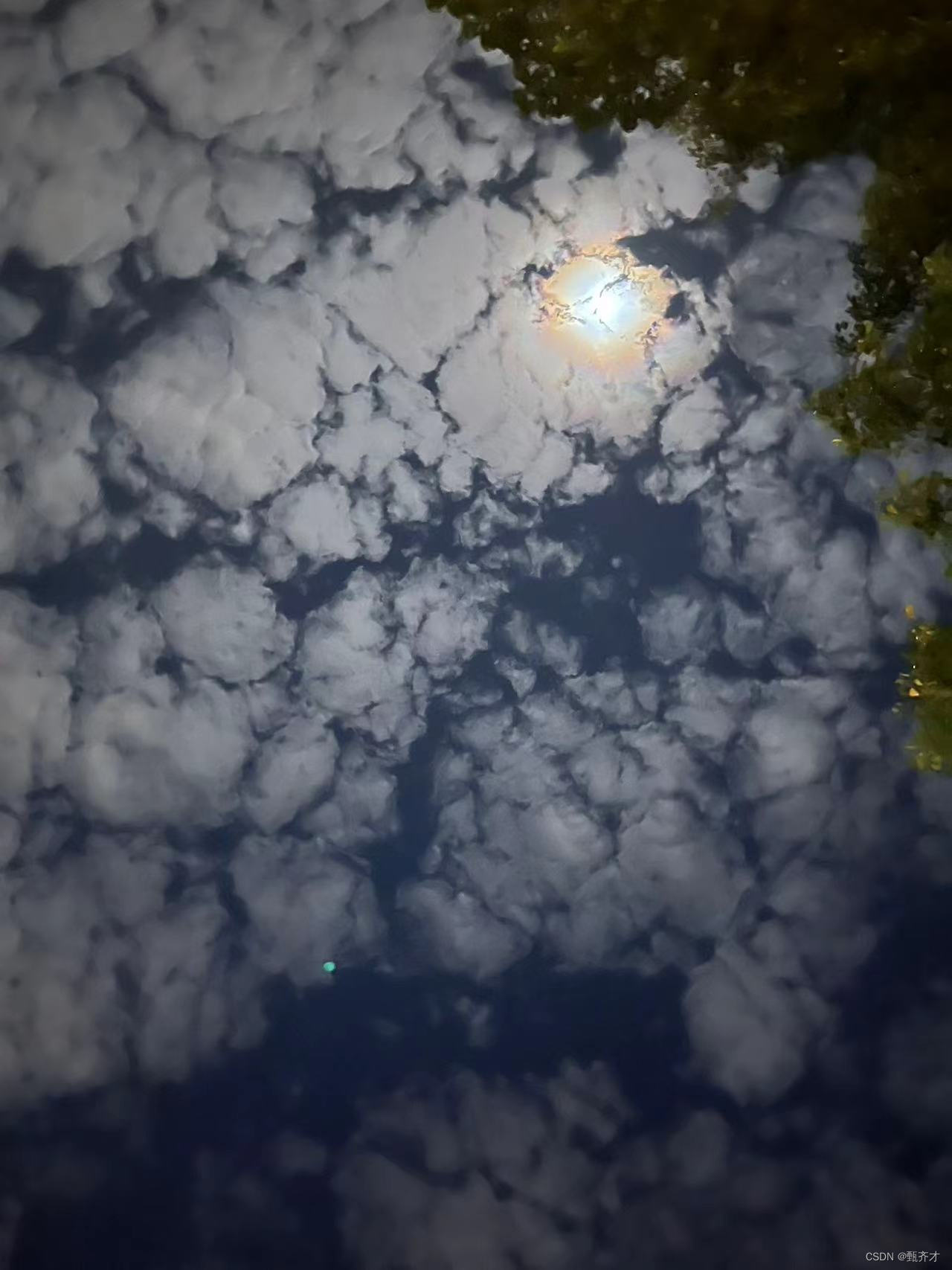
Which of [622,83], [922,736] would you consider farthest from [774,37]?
[922,736]

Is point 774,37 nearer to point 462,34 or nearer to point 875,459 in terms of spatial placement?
point 462,34

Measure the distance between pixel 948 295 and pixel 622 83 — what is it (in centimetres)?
316

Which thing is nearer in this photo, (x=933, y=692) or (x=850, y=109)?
(x=933, y=692)

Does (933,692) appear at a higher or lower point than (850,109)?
lower

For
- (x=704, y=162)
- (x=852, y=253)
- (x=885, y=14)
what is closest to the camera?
(x=885, y=14)

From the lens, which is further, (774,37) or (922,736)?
(922,736)

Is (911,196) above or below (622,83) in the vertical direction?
below

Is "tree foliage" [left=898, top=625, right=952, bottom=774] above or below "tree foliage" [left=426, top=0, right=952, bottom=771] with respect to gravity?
below

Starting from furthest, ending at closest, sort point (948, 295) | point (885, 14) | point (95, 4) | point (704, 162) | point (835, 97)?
1. point (95, 4)
2. point (704, 162)
3. point (835, 97)
4. point (948, 295)
5. point (885, 14)

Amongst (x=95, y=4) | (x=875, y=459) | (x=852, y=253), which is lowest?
(x=875, y=459)

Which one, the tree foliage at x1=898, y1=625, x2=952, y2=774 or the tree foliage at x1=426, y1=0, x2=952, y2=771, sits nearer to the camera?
the tree foliage at x1=426, y1=0, x2=952, y2=771

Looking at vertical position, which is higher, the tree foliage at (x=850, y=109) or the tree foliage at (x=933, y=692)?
the tree foliage at (x=850, y=109)

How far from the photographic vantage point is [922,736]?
20.9 feet

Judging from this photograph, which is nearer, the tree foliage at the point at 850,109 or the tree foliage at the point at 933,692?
the tree foliage at the point at 850,109
